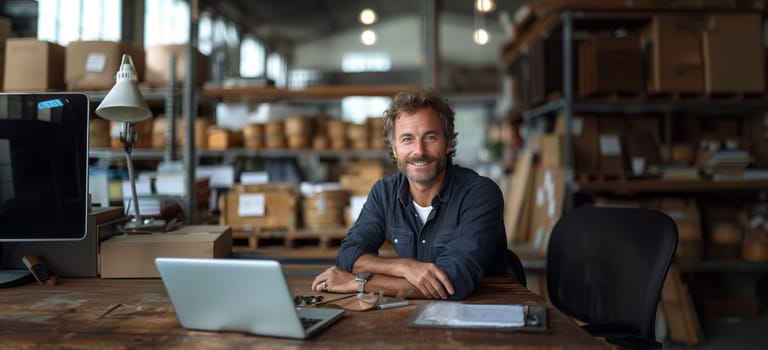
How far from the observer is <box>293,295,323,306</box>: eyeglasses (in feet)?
5.61

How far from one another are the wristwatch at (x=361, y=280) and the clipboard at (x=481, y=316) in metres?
0.23

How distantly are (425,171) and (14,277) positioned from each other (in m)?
1.41

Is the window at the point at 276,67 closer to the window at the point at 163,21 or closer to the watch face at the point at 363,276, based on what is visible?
the window at the point at 163,21

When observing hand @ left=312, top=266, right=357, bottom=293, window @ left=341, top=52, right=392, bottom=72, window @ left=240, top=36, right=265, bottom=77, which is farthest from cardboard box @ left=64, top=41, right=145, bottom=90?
window @ left=341, top=52, right=392, bottom=72

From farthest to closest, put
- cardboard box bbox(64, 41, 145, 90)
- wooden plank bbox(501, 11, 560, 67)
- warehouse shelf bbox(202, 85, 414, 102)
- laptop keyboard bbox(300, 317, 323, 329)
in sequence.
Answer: wooden plank bbox(501, 11, 560, 67)
warehouse shelf bbox(202, 85, 414, 102)
cardboard box bbox(64, 41, 145, 90)
laptop keyboard bbox(300, 317, 323, 329)

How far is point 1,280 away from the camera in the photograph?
1982mm

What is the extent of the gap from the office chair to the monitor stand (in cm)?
185

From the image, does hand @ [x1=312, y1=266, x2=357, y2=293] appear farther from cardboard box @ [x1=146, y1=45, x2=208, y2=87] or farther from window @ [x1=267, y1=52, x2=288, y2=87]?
window @ [x1=267, y1=52, x2=288, y2=87]

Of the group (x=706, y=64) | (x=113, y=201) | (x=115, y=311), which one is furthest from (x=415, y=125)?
(x=706, y=64)

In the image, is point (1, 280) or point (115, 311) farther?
point (1, 280)

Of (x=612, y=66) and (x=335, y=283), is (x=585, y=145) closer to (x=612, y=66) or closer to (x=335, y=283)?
(x=612, y=66)

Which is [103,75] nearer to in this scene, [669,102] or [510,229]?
[510,229]

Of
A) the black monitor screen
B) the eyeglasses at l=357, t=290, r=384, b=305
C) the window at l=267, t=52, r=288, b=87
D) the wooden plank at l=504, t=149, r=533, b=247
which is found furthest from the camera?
the window at l=267, t=52, r=288, b=87

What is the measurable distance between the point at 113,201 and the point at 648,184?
3524 mm
